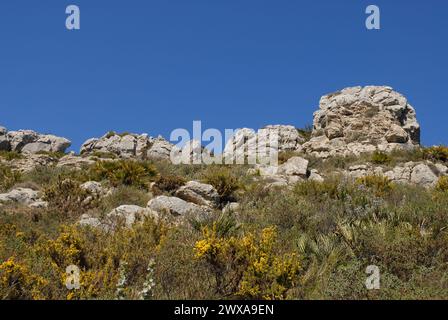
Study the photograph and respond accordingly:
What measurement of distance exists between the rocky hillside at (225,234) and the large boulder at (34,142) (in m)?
17.9

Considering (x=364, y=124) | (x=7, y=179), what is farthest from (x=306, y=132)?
(x=7, y=179)

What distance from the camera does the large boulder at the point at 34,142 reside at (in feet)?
112


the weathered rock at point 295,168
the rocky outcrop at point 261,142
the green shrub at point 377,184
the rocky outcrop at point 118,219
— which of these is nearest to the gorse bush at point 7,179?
the rocky outcrop at point 118,219

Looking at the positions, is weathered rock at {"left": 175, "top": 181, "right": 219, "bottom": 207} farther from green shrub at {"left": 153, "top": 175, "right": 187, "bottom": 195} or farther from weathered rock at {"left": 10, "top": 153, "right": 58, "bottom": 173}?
weathered rock at {"left": 10, "top": 153, "right": 58, "bottom": 173}

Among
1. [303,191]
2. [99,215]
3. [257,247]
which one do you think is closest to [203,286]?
[257,247]

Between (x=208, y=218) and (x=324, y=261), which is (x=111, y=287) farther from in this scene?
(x=208, y=218)

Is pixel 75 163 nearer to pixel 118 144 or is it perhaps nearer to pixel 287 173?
pixel 118 144

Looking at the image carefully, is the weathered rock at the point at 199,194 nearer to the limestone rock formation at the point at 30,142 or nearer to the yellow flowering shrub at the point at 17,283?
the yellow flowering shrub at the point at 17,283

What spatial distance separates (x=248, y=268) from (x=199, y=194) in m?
7.45

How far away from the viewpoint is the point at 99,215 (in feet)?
34.3

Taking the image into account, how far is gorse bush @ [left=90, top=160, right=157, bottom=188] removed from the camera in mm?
14972

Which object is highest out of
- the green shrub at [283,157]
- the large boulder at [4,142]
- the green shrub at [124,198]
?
the large boulder at [4,142]
